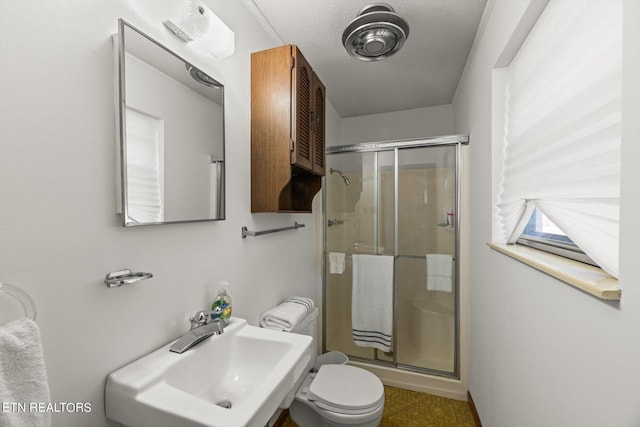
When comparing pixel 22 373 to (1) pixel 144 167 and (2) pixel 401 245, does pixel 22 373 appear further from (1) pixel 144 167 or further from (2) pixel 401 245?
(2) pixel 401 245

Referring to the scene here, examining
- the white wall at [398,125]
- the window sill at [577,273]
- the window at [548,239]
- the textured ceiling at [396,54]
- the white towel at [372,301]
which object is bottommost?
the white towel at [372,301]

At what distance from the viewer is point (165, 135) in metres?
0.98

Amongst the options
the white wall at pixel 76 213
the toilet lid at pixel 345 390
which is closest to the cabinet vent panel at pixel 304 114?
the white wall at pixel 76 213

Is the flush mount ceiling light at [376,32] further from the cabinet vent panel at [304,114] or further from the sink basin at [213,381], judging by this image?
the sink basin at [213,381]

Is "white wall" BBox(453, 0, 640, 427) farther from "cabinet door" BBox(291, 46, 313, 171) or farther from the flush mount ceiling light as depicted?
"cabinet door" BBox(291, 46, 313, 171)

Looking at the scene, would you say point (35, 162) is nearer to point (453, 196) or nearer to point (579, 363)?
point (579, 363)

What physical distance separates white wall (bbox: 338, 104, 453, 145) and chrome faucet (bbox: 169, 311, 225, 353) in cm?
218

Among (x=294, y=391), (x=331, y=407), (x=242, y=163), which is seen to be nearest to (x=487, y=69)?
(x=242, y=163)

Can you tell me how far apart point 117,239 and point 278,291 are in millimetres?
1074

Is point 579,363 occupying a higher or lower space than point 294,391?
higher

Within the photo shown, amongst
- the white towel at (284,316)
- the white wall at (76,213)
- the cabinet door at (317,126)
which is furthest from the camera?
the cabinet door at (317,126)

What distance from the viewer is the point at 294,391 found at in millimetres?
1551

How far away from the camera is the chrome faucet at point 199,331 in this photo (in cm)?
94

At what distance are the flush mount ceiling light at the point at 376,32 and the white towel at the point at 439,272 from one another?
59.5 inches
